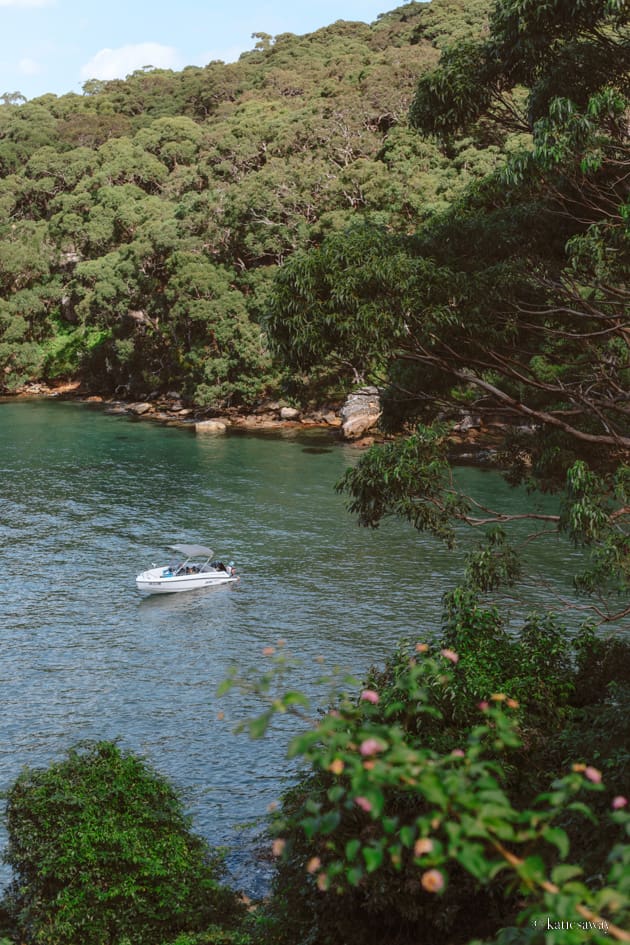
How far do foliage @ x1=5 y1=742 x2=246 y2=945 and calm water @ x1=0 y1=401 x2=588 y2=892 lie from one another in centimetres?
385

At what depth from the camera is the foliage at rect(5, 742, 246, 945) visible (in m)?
12.8

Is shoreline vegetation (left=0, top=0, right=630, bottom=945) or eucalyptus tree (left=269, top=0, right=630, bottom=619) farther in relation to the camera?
eucalyptus tree (left=269, top=0, right=630, bottom=619)

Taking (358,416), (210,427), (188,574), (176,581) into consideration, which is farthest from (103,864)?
(210,427)

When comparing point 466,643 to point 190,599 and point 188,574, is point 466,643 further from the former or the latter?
point 188,574

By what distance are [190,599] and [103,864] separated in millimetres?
23086

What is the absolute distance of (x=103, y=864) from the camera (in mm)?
13516

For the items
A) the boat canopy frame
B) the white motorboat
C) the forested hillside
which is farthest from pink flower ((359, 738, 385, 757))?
the forested hillside

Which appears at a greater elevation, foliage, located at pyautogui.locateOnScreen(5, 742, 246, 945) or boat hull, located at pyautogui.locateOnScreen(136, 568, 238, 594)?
foliage, located at pyautogui.locateOnScreen(5, 742, 246, 945)

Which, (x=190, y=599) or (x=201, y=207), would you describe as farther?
(x=201, y=207)

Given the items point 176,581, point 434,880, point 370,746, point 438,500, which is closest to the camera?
point 434,880

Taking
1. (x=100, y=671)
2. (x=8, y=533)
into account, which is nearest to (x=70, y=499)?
(x=8, y=533)

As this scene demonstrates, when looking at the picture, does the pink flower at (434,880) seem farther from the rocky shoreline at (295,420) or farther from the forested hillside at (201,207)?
the rocky shoreline at (295,420)

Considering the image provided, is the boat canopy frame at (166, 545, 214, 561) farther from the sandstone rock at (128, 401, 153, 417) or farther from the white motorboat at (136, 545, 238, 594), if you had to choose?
the sandstone rock at (128, 401, 153, 417)

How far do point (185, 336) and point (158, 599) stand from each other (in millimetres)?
45189
